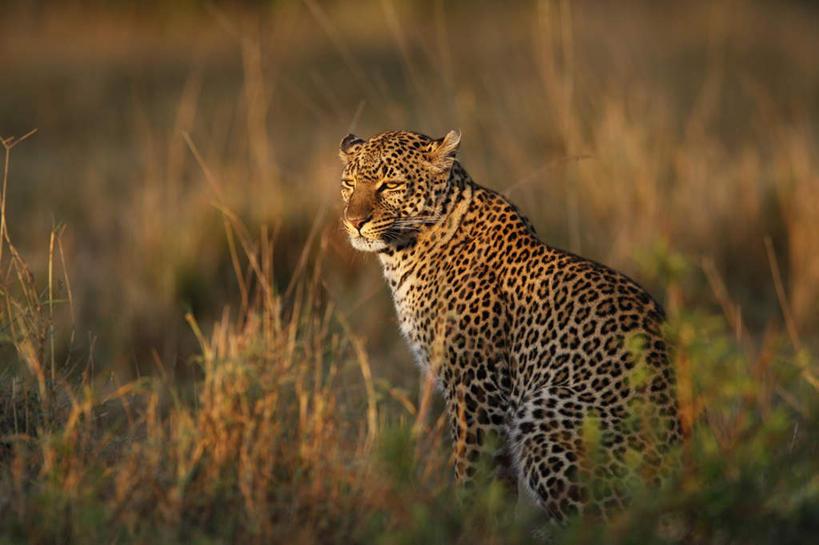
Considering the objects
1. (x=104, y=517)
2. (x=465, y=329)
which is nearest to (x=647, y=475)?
(x=465, y=329)

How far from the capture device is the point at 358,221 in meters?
6.04


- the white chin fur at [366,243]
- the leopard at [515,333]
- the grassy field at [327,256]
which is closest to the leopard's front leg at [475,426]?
the leopard at [515,333]

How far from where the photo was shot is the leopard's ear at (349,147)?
645cm

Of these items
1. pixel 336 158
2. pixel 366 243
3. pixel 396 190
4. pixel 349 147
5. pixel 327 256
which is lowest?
pixel 327 256

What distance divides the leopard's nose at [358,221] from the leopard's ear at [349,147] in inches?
20.3

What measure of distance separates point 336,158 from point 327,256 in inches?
95.2

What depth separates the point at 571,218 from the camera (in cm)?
932

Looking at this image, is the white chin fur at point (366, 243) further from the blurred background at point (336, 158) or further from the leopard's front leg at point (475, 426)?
the leopard's front leg at point (475, 426)

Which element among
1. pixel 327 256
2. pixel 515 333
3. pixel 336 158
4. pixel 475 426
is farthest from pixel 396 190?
pixel 336 158

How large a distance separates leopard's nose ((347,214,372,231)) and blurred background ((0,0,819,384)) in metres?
0.43

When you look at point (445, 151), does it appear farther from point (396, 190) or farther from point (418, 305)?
point (418, 305)

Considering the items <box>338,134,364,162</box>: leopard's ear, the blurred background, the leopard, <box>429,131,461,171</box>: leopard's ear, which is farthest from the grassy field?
<box>429,131,461,171</box>: leopard's ear

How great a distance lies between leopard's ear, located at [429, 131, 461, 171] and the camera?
243 inches

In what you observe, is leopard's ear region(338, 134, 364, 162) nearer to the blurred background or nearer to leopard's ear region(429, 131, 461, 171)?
the blurred background
